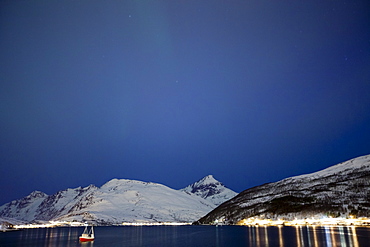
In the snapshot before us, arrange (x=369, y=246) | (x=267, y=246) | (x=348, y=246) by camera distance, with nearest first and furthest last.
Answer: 1. (x=369, y=246)
2. (x=348, y=246)
3. (x=267, y=246)

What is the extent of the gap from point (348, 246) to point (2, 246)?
491 ft

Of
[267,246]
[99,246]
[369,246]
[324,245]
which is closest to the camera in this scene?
[369,246]

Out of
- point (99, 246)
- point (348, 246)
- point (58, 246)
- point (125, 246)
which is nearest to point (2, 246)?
point (58, 246)

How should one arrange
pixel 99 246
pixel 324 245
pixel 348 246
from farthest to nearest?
pixel 99 246 < pixel 324 245 < pixel 348 246

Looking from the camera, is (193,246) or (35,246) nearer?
(193,246)

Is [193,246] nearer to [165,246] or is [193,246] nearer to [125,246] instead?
[165,246]

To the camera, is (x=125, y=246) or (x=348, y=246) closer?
(x=348, y=246)

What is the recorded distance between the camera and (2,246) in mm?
147125

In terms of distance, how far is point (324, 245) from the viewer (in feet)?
364

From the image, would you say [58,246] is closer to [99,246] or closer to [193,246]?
[99,246]

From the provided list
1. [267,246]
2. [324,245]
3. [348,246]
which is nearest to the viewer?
[348,246]

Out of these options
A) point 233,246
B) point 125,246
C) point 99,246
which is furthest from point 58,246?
point 233,246

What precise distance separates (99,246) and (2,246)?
47414 mm

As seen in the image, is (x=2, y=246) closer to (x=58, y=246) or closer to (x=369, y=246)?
(x=58, y=246)
